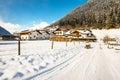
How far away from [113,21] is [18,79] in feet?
376

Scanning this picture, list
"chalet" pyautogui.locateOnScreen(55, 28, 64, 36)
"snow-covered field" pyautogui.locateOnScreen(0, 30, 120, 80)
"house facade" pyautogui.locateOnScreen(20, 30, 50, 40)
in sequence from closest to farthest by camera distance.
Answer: "snow-covered field" pyautogui.locateOnScreen(0, 30, 120, 80) → "house facade" pyautogui.locateOnScreen(20, 30, 50, 40) → "chalet" pyautogui.locateOnScreen(55, 28, 64, 36)

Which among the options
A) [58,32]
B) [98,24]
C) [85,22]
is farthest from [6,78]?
[85,22]

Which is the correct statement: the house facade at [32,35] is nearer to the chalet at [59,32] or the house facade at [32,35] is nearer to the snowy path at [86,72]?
the chalet at [59,32]

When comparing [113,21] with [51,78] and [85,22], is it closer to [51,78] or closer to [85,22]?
[85,22]

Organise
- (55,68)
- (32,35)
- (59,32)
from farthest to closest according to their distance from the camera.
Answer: (59,32), (32,35), (55,68)

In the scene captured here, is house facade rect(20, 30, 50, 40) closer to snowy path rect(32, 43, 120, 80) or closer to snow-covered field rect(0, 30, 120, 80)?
snow-covered field rect(0, 30, 120, 80)

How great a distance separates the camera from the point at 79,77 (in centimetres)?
736

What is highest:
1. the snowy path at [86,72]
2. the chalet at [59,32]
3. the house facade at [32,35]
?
the chalet at [59,32]

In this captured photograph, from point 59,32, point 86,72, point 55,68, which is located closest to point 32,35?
point 59,32

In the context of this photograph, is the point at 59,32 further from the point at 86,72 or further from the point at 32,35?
the point at 86,72

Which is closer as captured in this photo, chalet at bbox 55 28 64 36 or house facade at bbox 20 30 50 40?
house facade at bbox 20 30 50 40

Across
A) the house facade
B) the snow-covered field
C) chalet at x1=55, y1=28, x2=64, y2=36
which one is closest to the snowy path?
the snow-covered field

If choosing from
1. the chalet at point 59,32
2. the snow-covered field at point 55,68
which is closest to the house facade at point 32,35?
the chalet at point 59,32

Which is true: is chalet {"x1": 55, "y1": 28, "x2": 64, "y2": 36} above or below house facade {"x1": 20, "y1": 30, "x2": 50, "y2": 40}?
above
